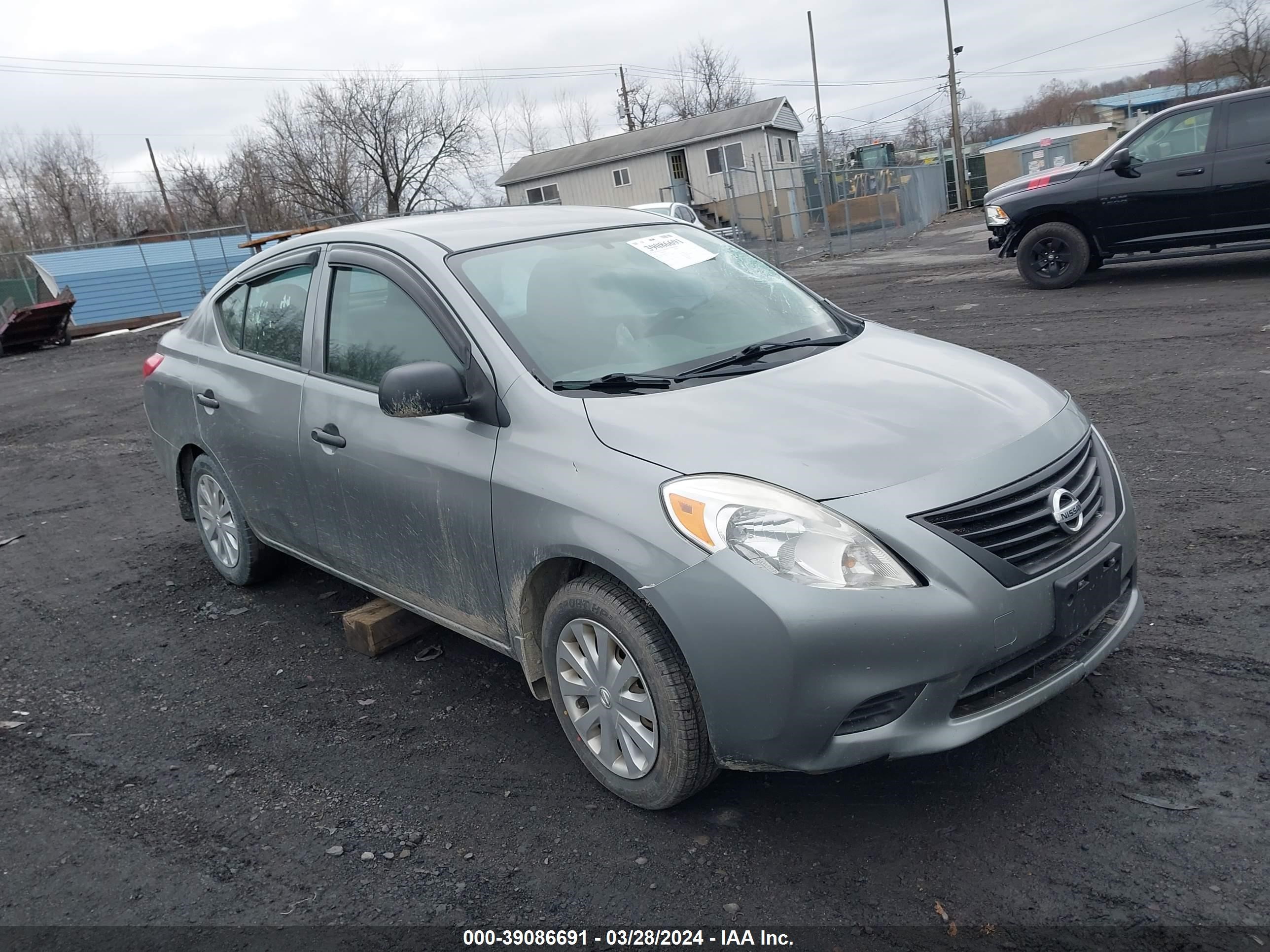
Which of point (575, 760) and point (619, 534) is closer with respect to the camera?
point (619, 534)

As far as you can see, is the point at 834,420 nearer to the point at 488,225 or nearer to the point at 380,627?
the point at 488,225

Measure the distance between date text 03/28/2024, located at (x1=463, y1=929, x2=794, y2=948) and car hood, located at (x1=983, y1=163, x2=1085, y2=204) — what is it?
11.3 m

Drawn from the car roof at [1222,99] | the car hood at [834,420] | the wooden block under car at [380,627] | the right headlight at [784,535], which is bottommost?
the wooden block under car at [380,627]

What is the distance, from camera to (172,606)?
17.3 feet

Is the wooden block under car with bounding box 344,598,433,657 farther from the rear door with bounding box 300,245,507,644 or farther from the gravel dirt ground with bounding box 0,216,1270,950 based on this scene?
the rear door with bounding box 300,245,507,644

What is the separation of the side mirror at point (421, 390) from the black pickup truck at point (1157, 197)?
1050 cm

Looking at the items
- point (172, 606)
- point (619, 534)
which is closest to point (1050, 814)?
point (619, 534)

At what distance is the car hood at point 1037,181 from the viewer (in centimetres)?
1177

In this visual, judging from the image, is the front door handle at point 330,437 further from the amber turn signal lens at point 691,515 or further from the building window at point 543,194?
the building window at point 543,194

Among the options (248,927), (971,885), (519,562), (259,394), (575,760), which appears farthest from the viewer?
(259,394)

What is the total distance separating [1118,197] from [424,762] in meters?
Answer: 10.8

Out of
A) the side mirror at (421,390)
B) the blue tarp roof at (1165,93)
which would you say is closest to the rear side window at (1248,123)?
the side mirror at (421,390)

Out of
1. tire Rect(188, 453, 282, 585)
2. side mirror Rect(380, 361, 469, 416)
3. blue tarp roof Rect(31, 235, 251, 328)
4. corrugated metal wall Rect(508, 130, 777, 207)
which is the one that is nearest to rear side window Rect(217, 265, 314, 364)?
tire Rect(188, 453, 282, 585)

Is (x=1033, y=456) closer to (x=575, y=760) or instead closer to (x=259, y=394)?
(x=575, y=760)
